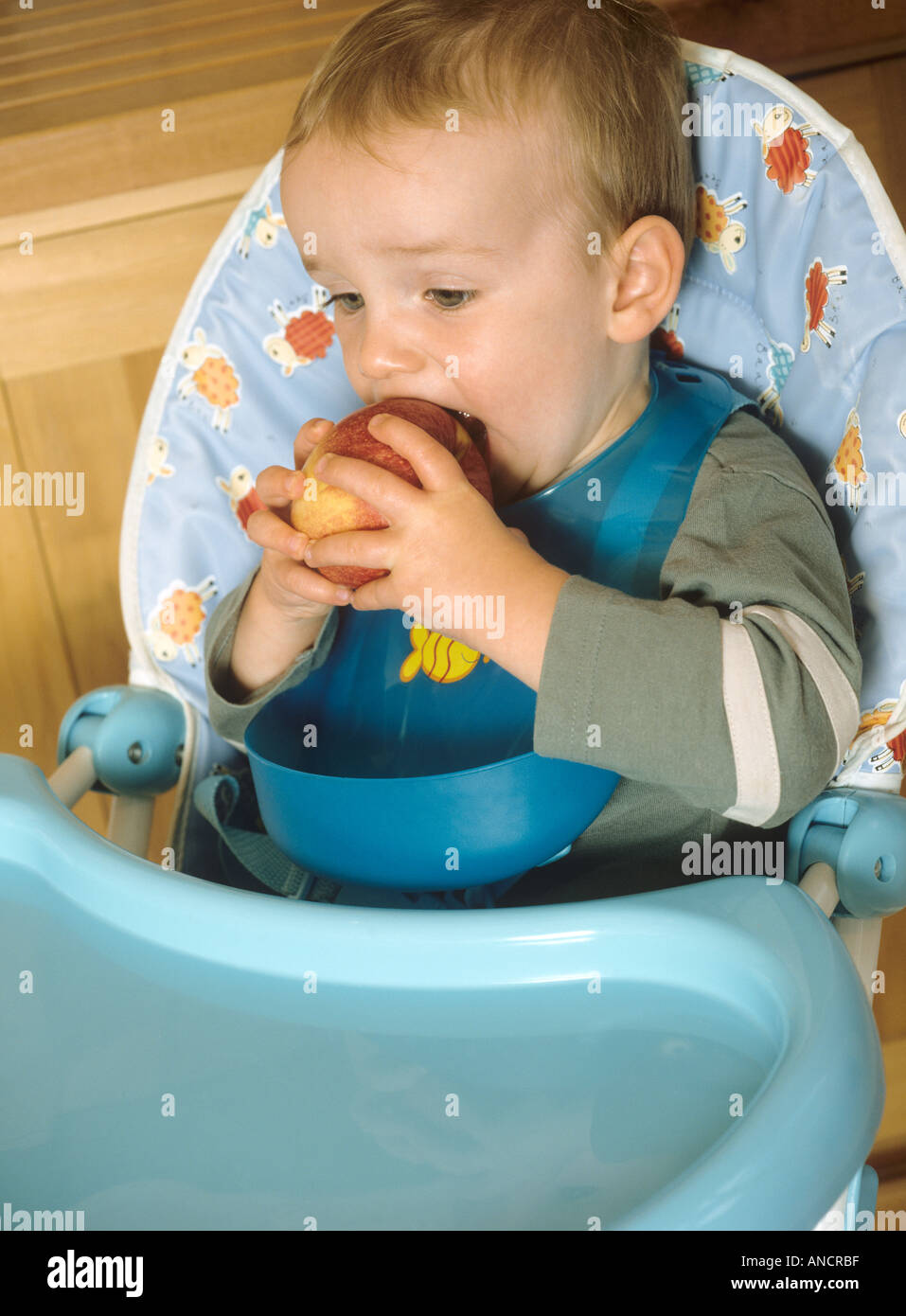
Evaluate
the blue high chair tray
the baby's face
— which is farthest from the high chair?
the baby's face

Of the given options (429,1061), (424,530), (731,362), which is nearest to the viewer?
(429,1061)

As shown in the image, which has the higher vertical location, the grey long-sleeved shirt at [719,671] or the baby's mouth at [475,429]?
the baby's mouth at [475,429]

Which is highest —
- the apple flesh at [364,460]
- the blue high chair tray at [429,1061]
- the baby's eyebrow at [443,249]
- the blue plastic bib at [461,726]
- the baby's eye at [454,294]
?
the baby's eyebrow at [443,249]

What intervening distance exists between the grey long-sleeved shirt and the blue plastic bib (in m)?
0.04

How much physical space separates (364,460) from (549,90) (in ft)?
0.88

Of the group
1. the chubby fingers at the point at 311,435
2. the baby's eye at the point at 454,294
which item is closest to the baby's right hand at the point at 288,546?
the chubby fingers at the point at 311,435

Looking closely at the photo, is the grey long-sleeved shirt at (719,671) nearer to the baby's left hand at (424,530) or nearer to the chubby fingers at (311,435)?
the baby's left hand at (424,530)

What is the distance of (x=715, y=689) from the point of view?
25.7 inches

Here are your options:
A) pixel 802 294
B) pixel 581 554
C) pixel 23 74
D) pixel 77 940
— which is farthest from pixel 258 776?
pixel 23 74

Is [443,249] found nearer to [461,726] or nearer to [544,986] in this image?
[461,726]

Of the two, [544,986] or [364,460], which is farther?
[364,460]

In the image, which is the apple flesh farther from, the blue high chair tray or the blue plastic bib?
the blue high chair tray

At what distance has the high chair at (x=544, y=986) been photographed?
0.49m

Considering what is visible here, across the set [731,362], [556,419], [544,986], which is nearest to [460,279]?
[556,419]
